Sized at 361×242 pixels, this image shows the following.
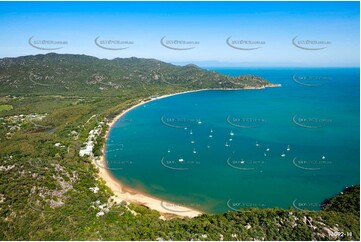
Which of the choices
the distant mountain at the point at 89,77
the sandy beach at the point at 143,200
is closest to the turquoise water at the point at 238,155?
the sandy beach at the point at 143,200

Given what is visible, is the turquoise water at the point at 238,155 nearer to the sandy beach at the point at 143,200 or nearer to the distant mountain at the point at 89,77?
the sandy beach at the point at 143,200

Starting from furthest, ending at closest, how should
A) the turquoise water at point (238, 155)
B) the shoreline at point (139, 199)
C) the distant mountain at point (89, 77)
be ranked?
the distant mountain at point (89, 77) < the turquoise water at point (238, 155) < the shoreline at point (139, 199)

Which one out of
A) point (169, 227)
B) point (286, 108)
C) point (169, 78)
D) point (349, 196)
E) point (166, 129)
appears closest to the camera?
point (169, 227)

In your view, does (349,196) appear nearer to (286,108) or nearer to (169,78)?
(286,108)

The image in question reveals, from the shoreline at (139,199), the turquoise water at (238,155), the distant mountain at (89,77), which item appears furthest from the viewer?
the distant mountain at (89,77)

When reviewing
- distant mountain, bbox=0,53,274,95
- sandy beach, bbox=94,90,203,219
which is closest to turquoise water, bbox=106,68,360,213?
sandy beach, bbox=94,90,203,219

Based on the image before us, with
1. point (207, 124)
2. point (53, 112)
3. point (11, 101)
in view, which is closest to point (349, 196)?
point (207, 124)
